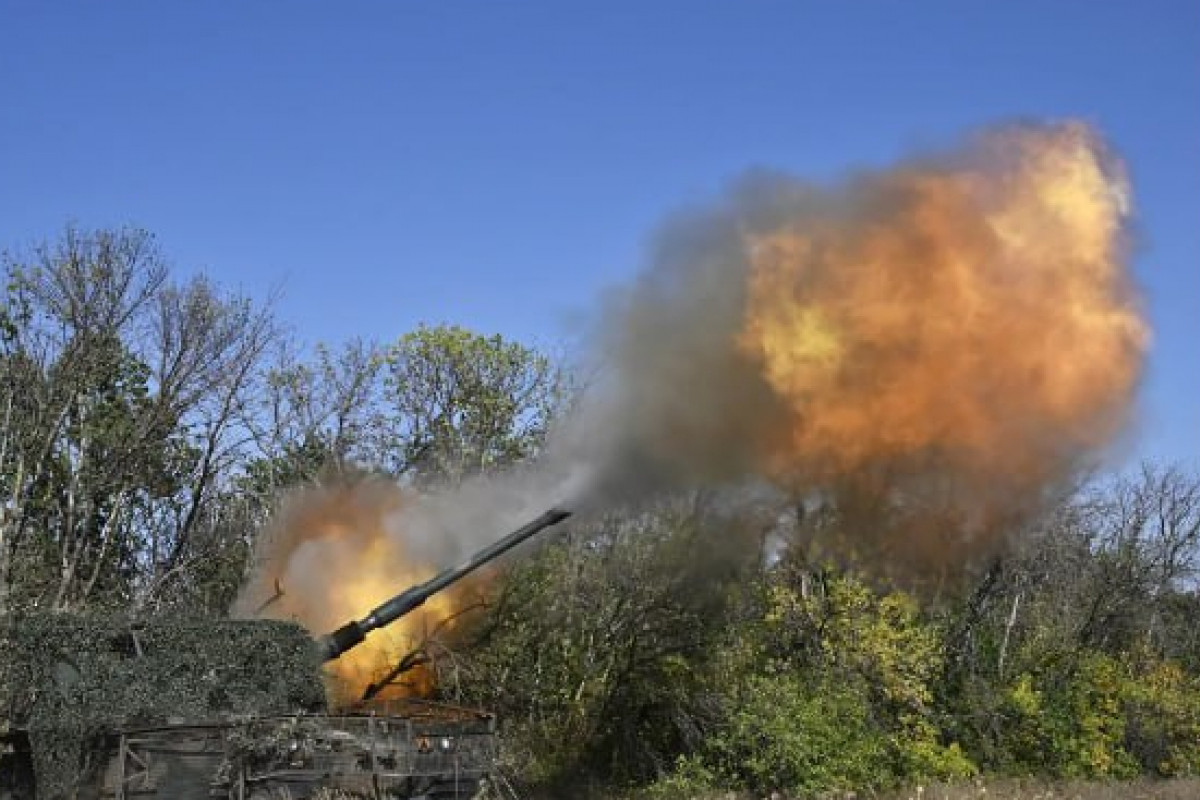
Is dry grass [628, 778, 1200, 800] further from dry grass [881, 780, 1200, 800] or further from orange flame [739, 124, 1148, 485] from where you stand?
orange flame [739, 124, 1148, 485]

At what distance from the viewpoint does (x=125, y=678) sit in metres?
16.6

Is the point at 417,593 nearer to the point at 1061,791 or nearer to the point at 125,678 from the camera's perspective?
the point at 125,678

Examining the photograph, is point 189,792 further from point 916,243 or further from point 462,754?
point 916,243

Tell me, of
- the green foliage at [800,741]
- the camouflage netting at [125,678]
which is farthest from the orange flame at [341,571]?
the green foliage at [800,741]

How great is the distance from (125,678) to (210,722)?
7.13 feet

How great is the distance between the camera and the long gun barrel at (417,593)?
1814cm

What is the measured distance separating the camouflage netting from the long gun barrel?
24.4 inches

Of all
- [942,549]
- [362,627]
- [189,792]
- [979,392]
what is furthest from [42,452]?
[979,392]

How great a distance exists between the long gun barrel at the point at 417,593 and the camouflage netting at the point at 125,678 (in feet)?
2.04

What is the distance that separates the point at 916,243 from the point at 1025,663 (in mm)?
19264

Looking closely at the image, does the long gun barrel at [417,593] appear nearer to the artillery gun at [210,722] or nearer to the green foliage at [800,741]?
the artillery gun at [210,722]

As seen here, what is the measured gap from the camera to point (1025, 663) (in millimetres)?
32281

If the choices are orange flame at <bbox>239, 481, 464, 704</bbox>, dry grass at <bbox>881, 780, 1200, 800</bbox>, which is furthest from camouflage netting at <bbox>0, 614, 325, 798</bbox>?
dry grass at <bbox>881, 780, 1200, 800</bbox>

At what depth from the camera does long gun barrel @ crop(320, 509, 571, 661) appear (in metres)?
18.1
